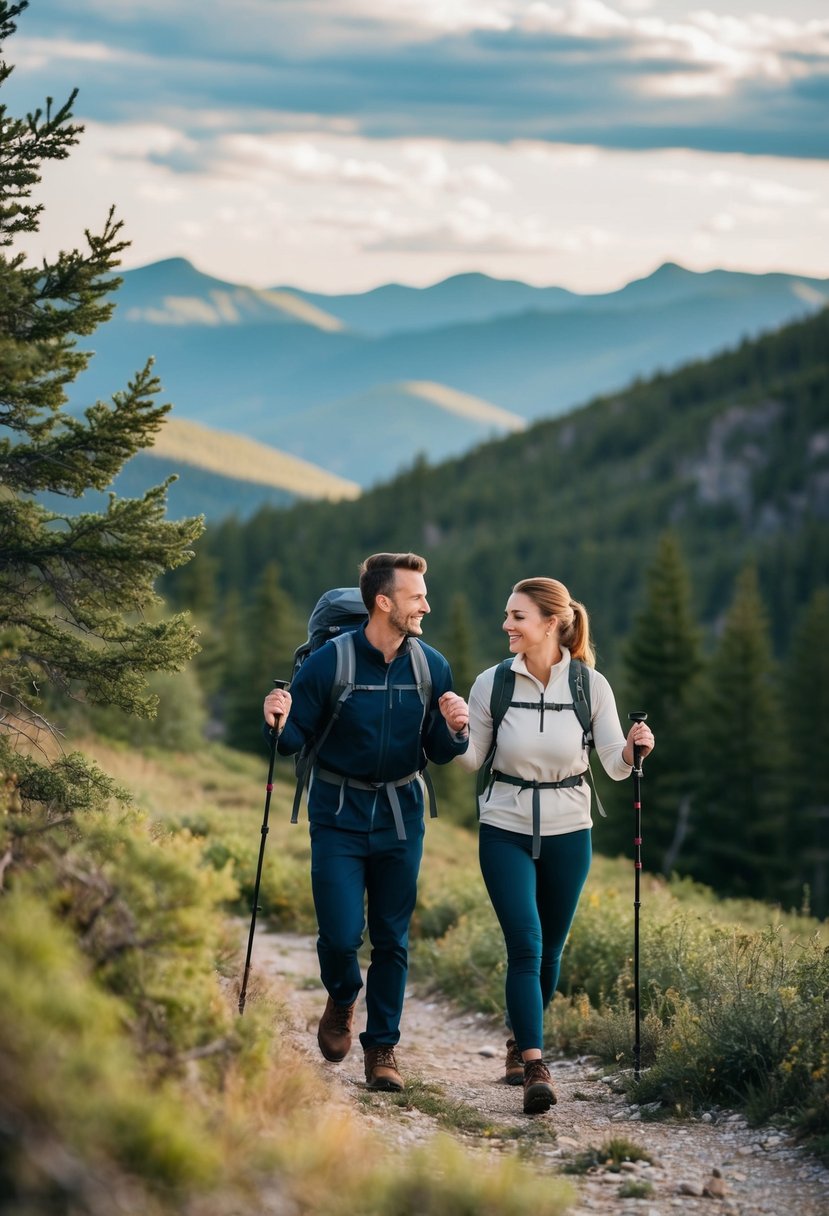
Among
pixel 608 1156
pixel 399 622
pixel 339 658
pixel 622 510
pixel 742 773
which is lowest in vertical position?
pixel 742 773

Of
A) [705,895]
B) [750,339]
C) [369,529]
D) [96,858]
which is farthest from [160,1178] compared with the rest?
[750,339]

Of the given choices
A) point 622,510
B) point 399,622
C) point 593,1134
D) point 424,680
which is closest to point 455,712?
point 424,680

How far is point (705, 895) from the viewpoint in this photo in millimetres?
22078

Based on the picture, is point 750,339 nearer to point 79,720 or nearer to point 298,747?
point 79,720

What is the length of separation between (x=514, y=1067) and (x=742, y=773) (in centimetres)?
4443

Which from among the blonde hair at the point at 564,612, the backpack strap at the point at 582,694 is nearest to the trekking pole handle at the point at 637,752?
the backpack strap at the point at 582,694

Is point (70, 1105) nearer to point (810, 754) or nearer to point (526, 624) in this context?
point (526, 624)

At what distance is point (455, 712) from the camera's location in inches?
267

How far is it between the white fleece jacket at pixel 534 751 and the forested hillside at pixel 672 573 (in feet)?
73.8

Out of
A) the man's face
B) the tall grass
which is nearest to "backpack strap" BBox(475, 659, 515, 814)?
the man's face

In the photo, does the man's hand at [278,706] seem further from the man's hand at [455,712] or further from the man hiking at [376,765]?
the man's hand at [455,712]

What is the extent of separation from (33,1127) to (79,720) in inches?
1051

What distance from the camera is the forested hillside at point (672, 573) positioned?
50625mm

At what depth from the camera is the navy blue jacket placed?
6801 mm
